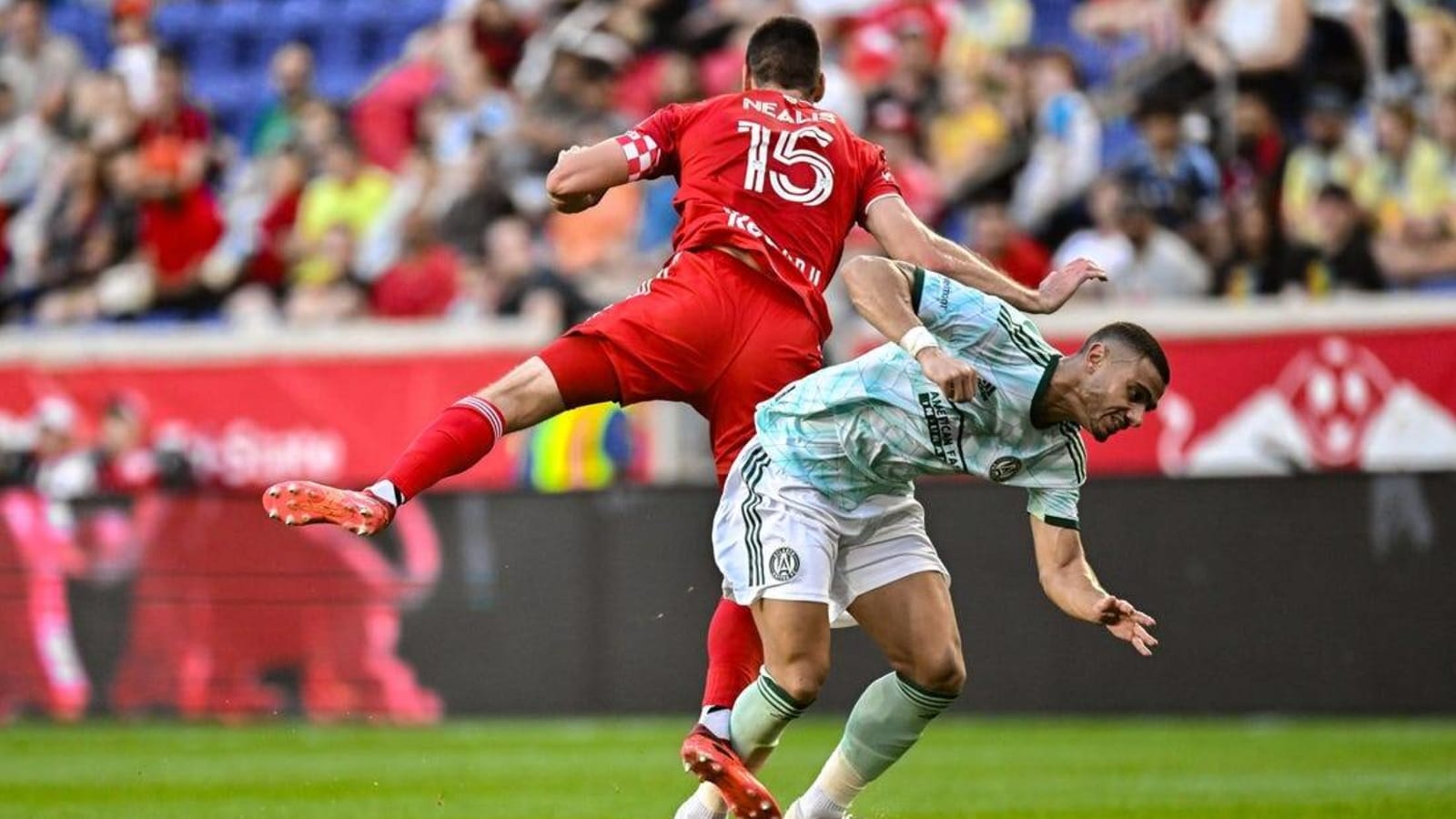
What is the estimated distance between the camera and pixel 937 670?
7586 mm

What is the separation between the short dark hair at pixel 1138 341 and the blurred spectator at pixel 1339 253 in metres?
8.00

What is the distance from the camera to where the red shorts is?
311 inches

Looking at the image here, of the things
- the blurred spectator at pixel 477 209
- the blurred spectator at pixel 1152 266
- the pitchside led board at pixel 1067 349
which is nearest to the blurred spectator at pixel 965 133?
the blurred spectator at pixel 1152 266

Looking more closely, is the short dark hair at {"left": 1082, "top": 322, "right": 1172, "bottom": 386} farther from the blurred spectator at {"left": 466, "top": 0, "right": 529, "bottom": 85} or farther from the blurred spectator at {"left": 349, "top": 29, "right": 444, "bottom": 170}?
the blurred spectator at {"left": 349, "top": 29, "right": 444, "bottom": 170}

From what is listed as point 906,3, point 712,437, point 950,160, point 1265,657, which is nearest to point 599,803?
point 712,437

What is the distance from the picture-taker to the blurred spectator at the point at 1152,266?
15039mm

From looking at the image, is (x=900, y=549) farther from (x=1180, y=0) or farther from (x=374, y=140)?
(x=374, y=140)

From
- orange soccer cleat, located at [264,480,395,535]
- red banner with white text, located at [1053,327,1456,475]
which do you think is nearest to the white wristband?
orange soccer cleat, located at [264,480,395,535]

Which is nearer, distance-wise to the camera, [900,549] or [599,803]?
[900,549]

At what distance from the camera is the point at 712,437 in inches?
321

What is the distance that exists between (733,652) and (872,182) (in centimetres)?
161

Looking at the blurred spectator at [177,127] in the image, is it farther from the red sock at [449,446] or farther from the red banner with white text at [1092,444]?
the red sock at [449,446]

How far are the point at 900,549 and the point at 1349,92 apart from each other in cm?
885

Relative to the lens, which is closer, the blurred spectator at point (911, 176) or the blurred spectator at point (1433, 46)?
the blurred spectator at point (1433, 46)
